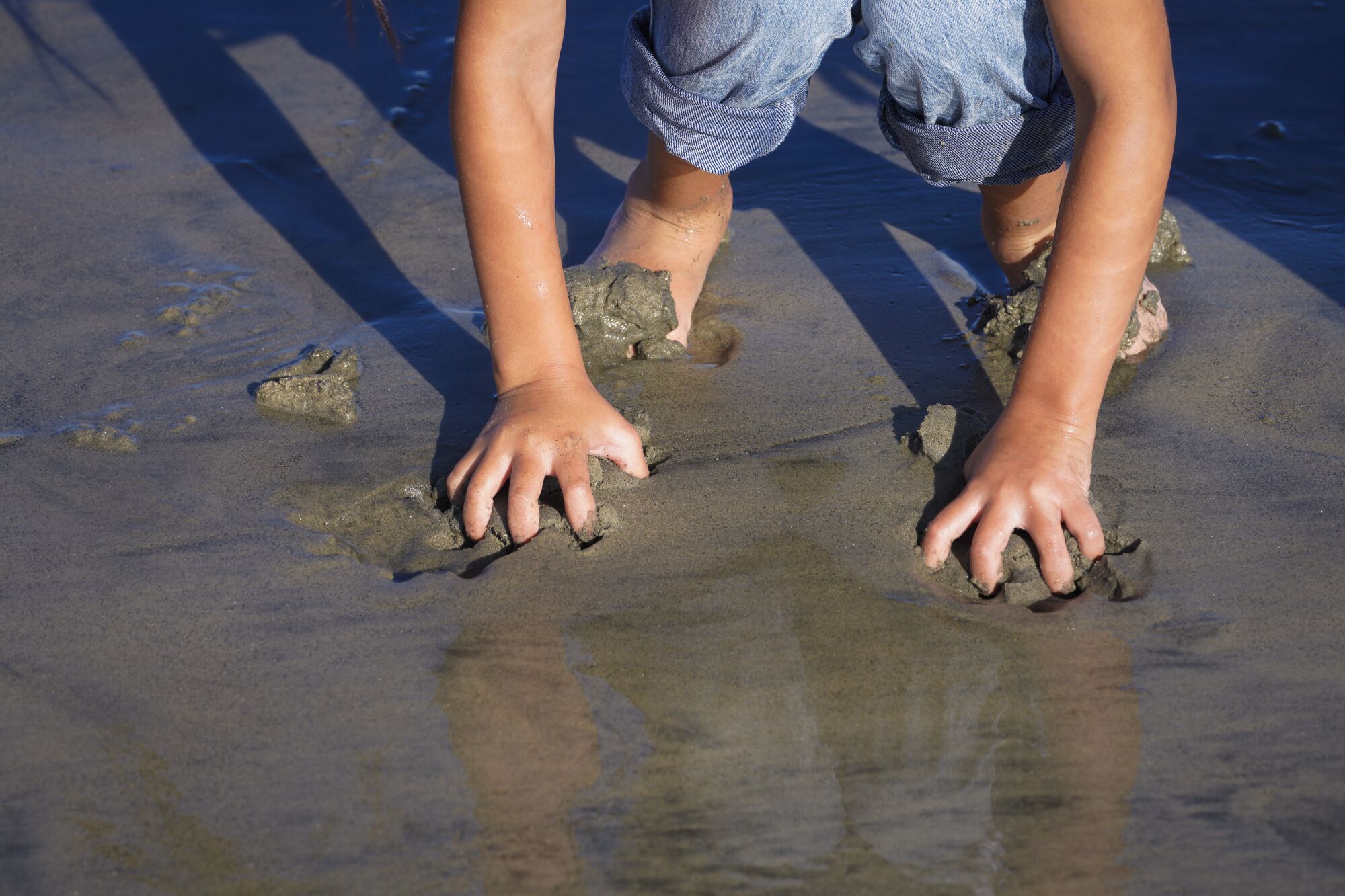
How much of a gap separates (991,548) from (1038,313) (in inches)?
15.4

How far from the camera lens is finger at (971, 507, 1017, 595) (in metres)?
1.59

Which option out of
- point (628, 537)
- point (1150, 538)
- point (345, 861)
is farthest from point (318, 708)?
point (1150, 538)

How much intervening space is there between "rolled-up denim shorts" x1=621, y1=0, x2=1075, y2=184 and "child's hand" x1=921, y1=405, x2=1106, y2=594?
26.0 inches

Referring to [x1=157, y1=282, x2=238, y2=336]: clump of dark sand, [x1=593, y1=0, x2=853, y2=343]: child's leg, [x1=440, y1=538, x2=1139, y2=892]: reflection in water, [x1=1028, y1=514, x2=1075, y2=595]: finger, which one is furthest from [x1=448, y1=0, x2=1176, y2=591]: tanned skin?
[x1=157, y1=282, x2=238, y2=336]: clump of dark sand

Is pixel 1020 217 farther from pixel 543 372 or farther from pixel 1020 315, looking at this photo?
pixel 543 372

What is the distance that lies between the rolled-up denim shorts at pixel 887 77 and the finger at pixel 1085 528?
31.6 inches

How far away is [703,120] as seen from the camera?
7.19ft

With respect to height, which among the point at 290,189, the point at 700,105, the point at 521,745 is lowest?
the point at 290,189

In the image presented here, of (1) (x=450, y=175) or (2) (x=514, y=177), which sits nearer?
(2) (x=514, y=177)

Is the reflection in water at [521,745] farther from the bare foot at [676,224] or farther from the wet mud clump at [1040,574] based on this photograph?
the bare foot at [676,224]

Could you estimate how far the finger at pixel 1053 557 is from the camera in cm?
158

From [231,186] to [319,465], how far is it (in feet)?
4.37

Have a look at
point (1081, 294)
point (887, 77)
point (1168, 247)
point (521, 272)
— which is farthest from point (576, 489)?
point (1168, 247)

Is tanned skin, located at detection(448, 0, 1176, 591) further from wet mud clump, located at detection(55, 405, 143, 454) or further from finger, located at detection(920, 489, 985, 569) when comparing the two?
wet mud clump, located at detection(55, 405, 143, 454)
